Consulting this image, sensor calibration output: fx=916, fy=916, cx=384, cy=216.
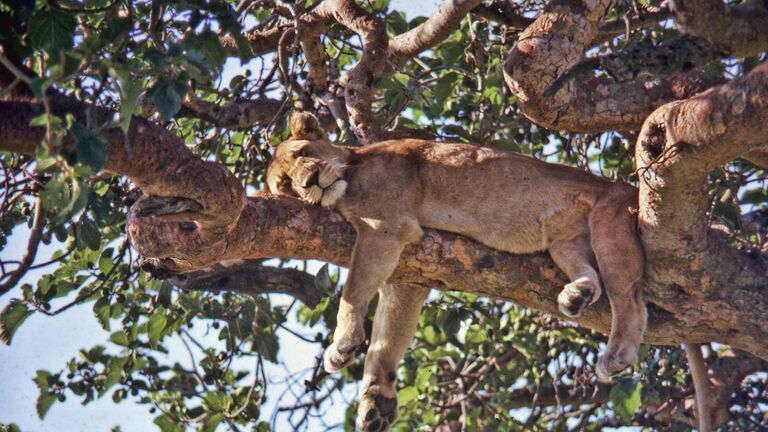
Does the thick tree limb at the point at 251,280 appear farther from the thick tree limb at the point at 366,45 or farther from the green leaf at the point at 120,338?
the green leaf at the point at 120,338

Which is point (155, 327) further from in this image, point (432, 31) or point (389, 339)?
point (432, 31)

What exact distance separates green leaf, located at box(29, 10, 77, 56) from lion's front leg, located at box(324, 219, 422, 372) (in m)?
2.08

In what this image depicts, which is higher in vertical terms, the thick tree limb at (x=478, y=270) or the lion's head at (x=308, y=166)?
the lion's head at (x=308, y=166)

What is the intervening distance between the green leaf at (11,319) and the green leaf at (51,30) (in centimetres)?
274

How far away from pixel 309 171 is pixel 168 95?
2.07m

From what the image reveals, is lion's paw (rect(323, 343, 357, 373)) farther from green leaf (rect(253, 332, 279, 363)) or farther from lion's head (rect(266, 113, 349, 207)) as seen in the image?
green leaf (rect(253, 332, 279, 363))

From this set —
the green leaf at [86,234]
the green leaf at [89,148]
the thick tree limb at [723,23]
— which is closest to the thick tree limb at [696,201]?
the thick tree limb at [723,23]

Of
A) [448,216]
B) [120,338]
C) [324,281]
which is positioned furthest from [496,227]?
[120,338]

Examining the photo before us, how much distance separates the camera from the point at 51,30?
122 inches

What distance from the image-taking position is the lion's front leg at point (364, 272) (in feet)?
15.7

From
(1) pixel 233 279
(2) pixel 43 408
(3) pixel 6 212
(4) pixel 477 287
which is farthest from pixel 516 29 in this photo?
(2) pixel 43 408

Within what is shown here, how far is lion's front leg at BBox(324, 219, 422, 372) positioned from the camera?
4781 millimetres

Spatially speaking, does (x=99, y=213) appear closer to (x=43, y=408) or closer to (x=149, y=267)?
(x=149, y=267)

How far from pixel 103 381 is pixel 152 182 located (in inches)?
107
